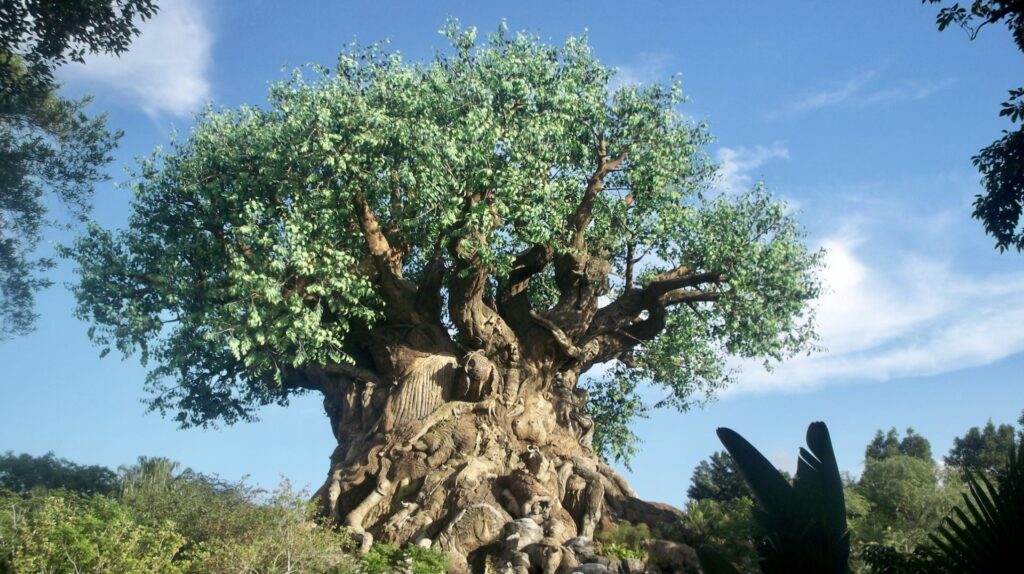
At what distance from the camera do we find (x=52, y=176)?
24562 mm

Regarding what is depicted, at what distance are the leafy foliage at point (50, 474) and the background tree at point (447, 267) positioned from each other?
3.66 m

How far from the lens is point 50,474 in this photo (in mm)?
24047

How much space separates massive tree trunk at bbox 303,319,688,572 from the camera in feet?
54.3

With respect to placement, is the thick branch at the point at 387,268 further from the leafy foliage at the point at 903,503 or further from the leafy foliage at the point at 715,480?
the leafy foliage at the point at 715,480

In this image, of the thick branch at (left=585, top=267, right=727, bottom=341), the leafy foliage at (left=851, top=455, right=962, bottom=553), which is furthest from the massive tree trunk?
the leafy foliage at (left=851, top=455, right=962, bottom=553)

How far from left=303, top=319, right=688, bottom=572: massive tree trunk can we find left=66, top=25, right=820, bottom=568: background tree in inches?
2.3

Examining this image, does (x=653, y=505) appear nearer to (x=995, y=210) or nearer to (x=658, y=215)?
(x=658, y=215)

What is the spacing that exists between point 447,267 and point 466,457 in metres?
4.86

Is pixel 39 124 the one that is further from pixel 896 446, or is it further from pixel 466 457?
pixel 896 446

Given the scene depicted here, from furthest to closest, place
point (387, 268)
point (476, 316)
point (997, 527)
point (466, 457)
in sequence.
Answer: point (476, 316)
point (387, 268)
point (466, 457)
point (997, 527)

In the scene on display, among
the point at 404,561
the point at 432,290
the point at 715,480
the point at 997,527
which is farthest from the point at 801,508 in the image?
the point at 715,480

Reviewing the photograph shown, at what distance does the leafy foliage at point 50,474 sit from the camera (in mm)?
23375

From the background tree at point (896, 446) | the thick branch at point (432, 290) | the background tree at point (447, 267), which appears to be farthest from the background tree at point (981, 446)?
the thick branch at point (432, 290)

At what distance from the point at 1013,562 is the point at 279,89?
1788 centimetres
